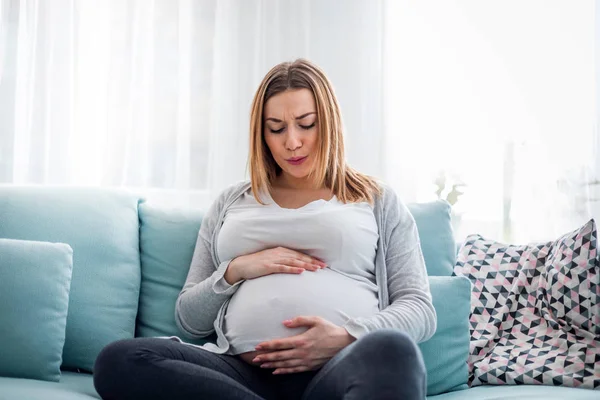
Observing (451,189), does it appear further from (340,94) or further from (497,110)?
(340,94)

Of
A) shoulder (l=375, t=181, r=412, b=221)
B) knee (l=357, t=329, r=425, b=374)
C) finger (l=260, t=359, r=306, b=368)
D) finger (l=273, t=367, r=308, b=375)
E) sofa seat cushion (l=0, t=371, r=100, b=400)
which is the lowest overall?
sofa seat cushion (l=0, t=371, r=100, b=400)

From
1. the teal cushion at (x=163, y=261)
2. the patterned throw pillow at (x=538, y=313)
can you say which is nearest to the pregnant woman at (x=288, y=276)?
the teal cushion at (x=163, y=261)

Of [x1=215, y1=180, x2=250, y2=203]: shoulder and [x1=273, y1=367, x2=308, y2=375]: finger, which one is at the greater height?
[x1=215, y1=180, x2=250, y2=203]: shoulder

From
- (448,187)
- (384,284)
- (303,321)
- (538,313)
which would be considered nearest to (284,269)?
(303,321)

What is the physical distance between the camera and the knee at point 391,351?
1.25 meters

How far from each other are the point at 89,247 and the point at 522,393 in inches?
44.9

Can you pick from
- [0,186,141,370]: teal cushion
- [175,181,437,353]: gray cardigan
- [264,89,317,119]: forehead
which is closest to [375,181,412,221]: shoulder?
[175,181,437,353]: gray cardigan

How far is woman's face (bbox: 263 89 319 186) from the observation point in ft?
5.91

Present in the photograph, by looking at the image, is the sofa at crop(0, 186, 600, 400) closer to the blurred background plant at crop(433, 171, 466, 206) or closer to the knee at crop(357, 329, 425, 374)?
the knee at crop(357, 329, 425, 374)

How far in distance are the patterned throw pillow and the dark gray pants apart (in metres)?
0.63

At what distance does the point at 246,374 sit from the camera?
1.62 metres

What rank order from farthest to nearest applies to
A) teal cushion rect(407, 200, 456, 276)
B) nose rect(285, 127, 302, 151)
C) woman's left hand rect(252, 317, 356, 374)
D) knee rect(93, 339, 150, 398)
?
1. teal cushion rect(407, 200, 456, 276)
2. nose rect(285, 127, 302, 151)
3. woman's left hand rect(252, 317, 356, 374)
4. knee rect(93, 339, 150, 398)

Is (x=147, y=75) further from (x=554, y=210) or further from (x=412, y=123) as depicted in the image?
(x=554, y=210)

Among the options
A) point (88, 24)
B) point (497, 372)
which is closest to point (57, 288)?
point (497, 372)
